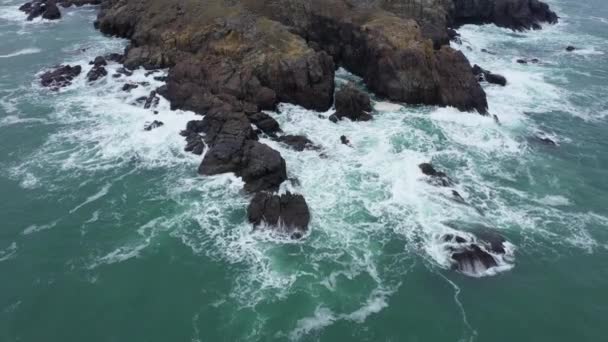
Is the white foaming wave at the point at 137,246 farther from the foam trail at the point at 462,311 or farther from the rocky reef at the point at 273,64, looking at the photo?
the foam trail at the point at 462,311

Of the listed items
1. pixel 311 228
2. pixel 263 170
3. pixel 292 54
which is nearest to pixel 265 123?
pixel 263 170

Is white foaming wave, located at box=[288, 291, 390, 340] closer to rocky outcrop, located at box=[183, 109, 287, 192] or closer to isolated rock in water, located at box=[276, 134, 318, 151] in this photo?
rocky outcrop, located at box=[183, 109, 287, 192]

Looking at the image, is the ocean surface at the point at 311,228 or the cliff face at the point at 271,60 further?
the cliff face at the point at 271,60

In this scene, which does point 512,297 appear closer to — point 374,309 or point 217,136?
point 374,309

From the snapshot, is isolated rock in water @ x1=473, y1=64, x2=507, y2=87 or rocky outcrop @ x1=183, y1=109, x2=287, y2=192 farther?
isolated rock in water @ x1=473, y1=64, x2=507, y2=87

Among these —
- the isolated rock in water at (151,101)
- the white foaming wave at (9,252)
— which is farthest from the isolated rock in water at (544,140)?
the white foaming wave at (9,252)

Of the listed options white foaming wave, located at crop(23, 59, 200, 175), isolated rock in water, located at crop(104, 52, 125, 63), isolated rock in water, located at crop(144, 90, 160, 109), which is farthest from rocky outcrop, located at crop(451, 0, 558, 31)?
white foaming wave, located at crop(23, 59, 200, 175)

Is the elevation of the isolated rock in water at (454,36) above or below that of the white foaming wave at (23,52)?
above
